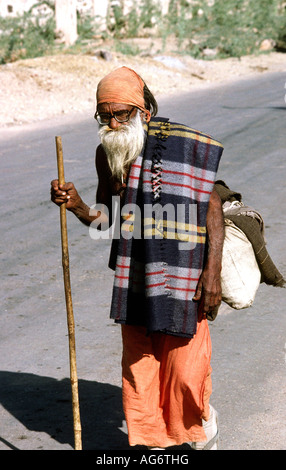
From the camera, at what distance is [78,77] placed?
1608cm

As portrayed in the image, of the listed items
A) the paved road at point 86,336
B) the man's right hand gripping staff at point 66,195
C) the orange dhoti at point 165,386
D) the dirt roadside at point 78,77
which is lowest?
the dirt roadside at point 78,77

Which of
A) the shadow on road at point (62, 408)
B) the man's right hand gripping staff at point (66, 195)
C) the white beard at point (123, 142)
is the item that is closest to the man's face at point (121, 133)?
the white beard at point (123, 142)

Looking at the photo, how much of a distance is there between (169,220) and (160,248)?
0.11 meters

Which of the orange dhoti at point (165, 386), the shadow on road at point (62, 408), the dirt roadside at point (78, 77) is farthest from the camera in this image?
the dirt roadside at point (78, 77)

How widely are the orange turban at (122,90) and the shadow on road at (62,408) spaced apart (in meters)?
1.50

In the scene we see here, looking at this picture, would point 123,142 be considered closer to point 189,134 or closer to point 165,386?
point 189,134

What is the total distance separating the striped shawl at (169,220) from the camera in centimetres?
Answer: 283

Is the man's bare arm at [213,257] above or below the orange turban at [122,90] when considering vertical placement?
below

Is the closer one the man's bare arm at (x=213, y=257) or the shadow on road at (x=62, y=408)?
the man's bare arm at (x=213, y=257)

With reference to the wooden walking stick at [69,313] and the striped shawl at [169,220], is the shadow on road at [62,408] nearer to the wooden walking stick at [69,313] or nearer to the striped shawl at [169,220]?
the wooden walking stick at [69,313]

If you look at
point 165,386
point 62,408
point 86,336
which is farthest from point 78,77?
point 165,386

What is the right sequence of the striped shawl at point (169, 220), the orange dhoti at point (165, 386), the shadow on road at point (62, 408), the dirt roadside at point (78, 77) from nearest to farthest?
the striped shawl at point (169, 220) < the orange dhoti at point (165, 386) < the shadow on road at point (62, 408) < the dirt roadside at point (78, 77)

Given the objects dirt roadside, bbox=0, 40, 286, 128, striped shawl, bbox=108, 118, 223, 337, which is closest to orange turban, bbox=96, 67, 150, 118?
striped shawl, bbox=108, 118, 223, 337
